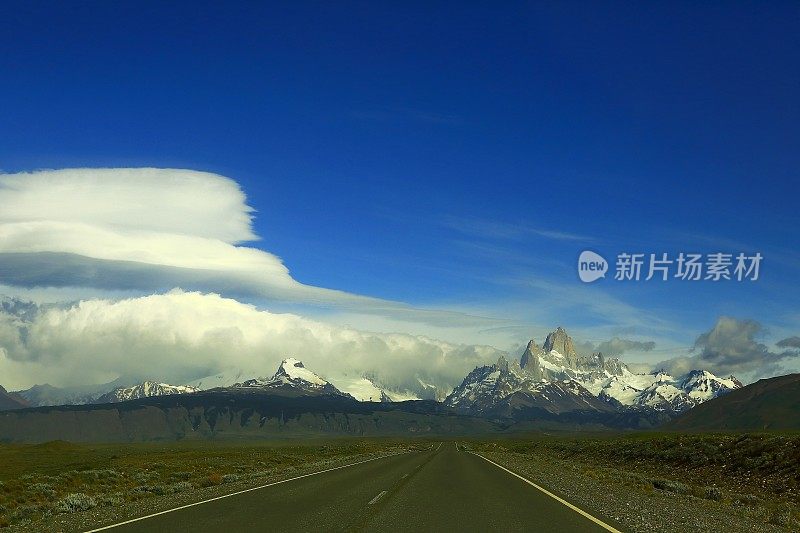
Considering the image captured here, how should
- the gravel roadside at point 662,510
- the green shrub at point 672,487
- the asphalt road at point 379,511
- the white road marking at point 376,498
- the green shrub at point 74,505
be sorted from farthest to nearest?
the green shrub at point 672,487
the green shrub at point 74,505
the white road marking at point 376,498
the gravel roadside at point 662,510
the asphalt road at point 379,511

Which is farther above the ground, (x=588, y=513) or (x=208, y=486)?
(x=588, y=513)

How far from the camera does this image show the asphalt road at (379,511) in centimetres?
1573

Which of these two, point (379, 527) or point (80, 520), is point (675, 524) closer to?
point (379, 527)

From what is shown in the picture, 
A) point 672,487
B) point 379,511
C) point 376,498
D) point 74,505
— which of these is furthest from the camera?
point 672,487

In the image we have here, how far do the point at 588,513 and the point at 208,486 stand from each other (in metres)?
20.1

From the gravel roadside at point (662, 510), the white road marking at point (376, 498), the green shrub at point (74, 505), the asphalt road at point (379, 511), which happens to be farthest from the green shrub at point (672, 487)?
the green shrub at point (74, 505)

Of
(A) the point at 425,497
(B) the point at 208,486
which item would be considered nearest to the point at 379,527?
(A) the point at 425,497

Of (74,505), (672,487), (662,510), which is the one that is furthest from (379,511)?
(672,487)

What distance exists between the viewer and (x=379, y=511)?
724 inches

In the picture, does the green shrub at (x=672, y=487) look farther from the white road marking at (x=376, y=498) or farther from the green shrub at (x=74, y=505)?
the green shrub at (x=74, y=505)

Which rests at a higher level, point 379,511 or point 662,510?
point 662,510

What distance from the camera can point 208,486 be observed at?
3203 cm

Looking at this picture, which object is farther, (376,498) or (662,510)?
(376,498)

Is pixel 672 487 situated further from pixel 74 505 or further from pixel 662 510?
pixel 74 505
